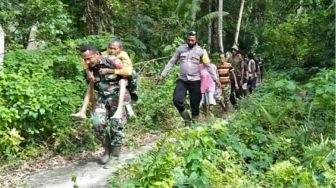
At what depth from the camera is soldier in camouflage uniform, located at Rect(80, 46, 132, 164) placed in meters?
6.18

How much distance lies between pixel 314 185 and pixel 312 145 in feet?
3.60

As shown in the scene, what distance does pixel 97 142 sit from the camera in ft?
25.2

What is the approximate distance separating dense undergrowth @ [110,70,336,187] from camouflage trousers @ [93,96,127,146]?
0.72 m

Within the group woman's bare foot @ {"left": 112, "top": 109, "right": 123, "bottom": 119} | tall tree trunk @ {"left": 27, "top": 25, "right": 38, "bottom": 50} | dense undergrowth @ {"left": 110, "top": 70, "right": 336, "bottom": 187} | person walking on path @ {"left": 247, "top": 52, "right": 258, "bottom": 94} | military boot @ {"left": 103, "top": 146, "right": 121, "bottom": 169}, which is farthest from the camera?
person walking on path @ {"left": 247, "top": 52, "right": 258, "bottom": 94}

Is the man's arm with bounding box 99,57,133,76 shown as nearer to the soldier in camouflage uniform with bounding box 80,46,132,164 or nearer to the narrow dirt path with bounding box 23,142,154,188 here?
the soldier in camouflage uniform with bounding box 80,46,132,164

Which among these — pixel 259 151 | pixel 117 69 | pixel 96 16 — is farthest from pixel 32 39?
pixel 259 151

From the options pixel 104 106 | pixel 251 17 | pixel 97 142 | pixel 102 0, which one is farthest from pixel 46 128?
pixel 251 17

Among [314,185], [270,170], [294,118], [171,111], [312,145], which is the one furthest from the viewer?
[171,111]

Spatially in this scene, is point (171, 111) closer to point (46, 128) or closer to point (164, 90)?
point (164, 90)

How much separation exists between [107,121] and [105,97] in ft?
1.03

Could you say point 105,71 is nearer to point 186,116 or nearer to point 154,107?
point 186,116

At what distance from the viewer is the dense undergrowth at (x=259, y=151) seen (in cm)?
462

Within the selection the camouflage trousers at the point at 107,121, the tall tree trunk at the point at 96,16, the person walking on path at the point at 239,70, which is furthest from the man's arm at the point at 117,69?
the person walking on path at the point at 239,70

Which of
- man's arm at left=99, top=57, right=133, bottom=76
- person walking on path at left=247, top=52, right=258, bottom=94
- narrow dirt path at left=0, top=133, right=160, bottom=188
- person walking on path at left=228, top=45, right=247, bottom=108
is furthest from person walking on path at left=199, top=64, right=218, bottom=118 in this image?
person walking on path at left=247, top=52, right=258, bottom=94
